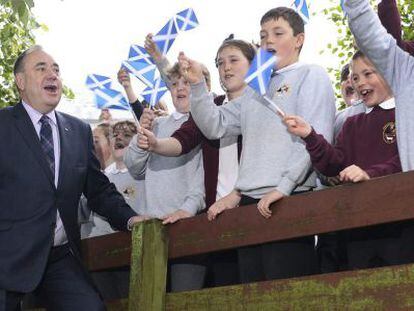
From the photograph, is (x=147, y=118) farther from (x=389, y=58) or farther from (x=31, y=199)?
(x=389, y=58)

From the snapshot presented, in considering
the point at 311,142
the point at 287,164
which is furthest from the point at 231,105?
Result: the point at 311,142

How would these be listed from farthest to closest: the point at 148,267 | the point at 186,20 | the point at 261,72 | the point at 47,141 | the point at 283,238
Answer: the point at 186,20 → the point at 47,141 → the point at 148,267 → the point at 261,72 → the point at 283,238

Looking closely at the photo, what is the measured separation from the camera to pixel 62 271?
6.09 m

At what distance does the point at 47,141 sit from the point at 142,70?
46.2 inches

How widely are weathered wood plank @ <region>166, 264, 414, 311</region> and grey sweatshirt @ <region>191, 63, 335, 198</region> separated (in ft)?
1.93

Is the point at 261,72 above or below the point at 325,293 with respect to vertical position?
above

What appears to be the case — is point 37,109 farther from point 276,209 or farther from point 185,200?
point 276,209

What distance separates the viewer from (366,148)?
5.39m

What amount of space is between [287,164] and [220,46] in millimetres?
1290

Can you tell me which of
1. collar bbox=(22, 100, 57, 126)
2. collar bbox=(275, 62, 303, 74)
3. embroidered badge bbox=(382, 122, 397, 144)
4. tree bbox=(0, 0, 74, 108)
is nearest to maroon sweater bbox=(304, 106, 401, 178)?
embroidered badge bbox=(382, 122, 397, 144)

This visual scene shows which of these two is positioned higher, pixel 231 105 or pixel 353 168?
pixel 231 105

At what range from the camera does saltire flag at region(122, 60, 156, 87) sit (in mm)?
7121

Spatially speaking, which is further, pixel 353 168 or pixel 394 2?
pixel 394 2

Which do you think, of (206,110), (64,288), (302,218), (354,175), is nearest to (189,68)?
(206,110)
